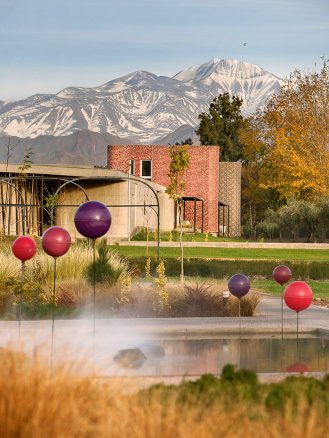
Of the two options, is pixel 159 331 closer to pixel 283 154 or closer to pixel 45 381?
pixel 45 381

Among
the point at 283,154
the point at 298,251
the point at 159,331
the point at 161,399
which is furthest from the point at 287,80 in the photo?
the point at 161,399

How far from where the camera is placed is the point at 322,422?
6.38 m

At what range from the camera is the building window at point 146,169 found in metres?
62.6

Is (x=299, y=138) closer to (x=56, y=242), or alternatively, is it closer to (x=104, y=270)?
(x=104, y=270)

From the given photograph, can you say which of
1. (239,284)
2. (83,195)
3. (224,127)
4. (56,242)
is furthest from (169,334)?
(224,127)

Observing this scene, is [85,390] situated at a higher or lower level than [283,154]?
lower

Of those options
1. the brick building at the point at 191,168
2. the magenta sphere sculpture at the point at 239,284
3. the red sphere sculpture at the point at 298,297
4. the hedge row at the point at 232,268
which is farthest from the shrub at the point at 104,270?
the brick building at the point at 191,168

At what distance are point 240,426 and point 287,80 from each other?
56.7 m

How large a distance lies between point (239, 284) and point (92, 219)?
2.57 m

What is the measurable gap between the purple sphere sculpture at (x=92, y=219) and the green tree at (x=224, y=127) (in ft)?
219

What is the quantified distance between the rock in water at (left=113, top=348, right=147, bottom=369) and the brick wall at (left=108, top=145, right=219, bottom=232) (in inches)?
1984

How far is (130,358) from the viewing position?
11.4 meters

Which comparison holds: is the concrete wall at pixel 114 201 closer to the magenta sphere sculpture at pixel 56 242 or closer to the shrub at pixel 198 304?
the shrub at pixel 198 304

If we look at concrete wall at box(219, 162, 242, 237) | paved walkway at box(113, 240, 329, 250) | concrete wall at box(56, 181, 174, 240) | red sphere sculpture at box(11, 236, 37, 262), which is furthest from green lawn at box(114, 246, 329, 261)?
concrete wall at box(219, 162, 242, 237)
